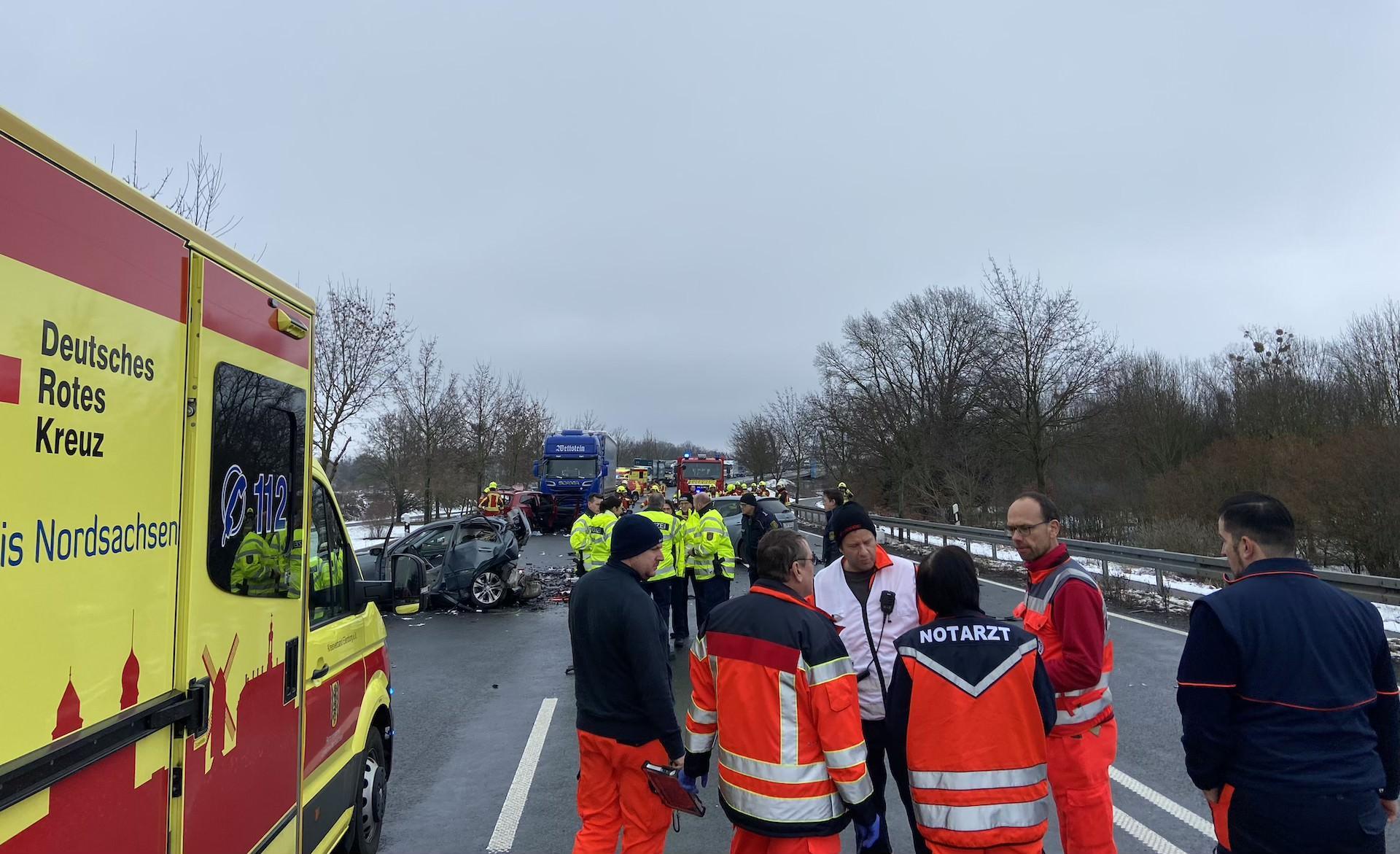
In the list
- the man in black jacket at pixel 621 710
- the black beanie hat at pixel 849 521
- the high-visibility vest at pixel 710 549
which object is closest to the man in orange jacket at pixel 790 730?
the man in black jacket at pixel 621 710

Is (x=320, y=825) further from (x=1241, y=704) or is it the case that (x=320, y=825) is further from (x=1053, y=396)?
(x=1053, y=396)

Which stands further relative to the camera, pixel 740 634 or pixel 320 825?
pixel 320 825

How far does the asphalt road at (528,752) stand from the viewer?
4668 millimetres

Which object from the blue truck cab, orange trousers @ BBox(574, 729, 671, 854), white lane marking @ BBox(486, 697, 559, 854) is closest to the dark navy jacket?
orange trousers @ BBox(574, 729, 671, 854)

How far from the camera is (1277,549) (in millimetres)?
2807

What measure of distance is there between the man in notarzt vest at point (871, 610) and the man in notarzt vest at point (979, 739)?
3.52 feet

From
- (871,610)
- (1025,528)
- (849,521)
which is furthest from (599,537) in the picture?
(1025,528)

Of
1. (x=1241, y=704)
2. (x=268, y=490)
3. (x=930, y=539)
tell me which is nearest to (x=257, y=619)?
(x=268, y=490)

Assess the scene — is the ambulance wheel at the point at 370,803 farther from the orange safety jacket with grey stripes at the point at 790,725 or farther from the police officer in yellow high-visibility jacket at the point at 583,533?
the police officer in yellow high-visibility jacket at the point at 583,533

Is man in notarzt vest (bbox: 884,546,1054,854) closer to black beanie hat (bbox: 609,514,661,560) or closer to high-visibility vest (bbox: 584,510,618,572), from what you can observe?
black beanie hat (bbox: 609,514,661,560)

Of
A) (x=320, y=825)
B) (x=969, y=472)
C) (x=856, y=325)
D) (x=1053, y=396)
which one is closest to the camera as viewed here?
(x=320, y=825)

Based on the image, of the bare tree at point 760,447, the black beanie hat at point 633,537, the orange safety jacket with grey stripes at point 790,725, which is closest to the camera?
the orange safety jacket with grey stripes at point 790,725

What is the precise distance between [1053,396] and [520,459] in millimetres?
30262

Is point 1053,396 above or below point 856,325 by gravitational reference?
below
